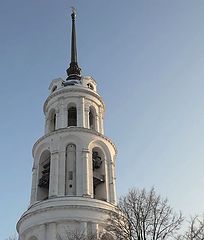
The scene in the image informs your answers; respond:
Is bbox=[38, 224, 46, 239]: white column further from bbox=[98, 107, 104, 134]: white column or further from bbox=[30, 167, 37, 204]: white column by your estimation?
bbox=[98, 107, 104, 134]: white column

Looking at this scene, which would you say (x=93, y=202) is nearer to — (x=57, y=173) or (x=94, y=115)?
(x=57, y=173)

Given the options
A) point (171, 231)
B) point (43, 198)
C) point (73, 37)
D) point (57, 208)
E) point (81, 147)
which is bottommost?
point (171, 231)

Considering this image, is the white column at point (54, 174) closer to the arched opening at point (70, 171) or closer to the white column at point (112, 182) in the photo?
the arched opening at point (70, 171)

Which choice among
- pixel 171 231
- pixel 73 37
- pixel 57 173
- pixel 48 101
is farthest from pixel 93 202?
pixel 73 37

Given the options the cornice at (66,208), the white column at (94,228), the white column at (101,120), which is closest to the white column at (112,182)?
the cornice at (66,208)

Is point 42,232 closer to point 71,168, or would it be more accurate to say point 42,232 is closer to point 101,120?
point 71,168

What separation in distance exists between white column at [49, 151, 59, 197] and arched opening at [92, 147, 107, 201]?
3.12m

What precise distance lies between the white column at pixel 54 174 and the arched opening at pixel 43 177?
1.05 m

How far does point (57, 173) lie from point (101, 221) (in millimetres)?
5160

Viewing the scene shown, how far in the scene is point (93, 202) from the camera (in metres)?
31.7

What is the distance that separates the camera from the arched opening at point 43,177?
114 feet

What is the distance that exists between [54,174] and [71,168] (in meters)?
1.61

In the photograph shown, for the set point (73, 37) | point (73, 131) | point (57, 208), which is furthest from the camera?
point (73, 37)

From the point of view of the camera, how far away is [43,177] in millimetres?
35094
